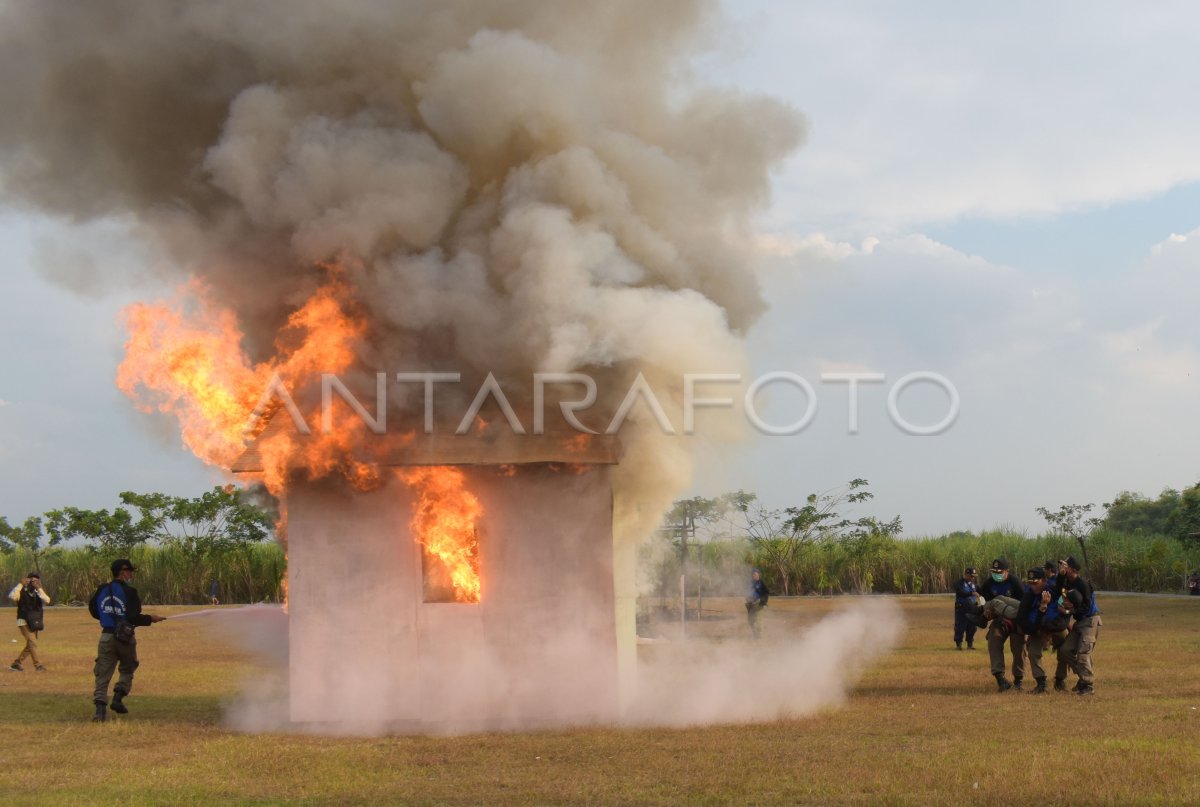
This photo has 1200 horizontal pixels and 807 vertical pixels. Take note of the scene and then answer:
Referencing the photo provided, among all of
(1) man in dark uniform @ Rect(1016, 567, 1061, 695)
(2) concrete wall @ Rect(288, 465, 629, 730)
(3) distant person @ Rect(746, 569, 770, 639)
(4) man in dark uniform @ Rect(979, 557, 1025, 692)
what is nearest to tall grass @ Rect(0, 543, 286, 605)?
(3) distant person @ Rect(746, 569, 770, 639)

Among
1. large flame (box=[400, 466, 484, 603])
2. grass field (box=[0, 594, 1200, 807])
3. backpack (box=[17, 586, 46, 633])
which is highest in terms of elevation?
large flame (box=[400, 466, 484, 603])

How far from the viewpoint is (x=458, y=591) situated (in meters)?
13.8

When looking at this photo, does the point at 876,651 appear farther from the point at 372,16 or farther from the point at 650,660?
the point at 372,16

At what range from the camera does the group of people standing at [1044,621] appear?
15.3 meters

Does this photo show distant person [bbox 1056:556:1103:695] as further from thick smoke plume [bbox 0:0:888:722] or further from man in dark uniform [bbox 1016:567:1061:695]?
thick smoke plume [bbox 0:0:888:722]

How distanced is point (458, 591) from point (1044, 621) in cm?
775

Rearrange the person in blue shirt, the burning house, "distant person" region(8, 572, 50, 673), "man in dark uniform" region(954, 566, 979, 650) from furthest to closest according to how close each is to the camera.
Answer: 1. "man in dark uniform" region(954, 566, 979, 650)
2. "distant person" region(8, 572, 50, 673)
3. the person in blue shirt
4. the burning house

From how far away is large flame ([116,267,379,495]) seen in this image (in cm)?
1348

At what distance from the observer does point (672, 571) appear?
3681 cm

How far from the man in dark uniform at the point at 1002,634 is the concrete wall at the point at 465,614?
599 cm

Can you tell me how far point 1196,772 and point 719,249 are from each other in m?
8.46

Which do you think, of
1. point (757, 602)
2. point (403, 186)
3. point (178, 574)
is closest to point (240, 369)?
point (403, 186)

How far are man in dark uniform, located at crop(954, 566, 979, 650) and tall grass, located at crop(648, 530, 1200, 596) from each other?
23491mm

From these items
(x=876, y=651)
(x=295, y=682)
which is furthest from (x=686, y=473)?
(x=876, y=651)
